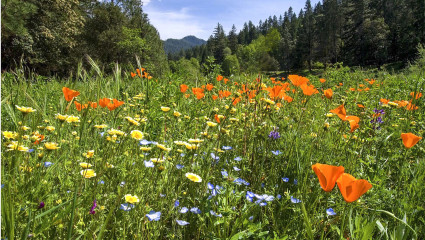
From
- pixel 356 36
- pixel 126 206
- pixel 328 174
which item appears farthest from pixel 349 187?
pixel 356 36

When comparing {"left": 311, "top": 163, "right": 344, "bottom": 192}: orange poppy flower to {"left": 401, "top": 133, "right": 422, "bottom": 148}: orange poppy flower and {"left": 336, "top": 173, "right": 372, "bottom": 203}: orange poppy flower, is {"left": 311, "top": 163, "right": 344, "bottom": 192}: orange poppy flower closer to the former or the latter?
{"left": 336, "top": 173, "right": 372, "bottom": 203}: orange poppy flower

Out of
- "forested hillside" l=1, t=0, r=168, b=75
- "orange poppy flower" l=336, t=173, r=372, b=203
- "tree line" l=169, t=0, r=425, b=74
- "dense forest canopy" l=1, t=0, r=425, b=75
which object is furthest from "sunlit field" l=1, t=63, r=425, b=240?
"tree line" l=169, t=0, r=425, b=74

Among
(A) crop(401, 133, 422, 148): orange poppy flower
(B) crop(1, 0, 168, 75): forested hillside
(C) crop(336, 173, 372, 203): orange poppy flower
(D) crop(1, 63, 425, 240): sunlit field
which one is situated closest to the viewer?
(C) crop(336, 173, 372, 203): orange poppy flower

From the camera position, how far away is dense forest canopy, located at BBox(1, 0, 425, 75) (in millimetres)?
13422

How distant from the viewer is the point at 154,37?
106 ft

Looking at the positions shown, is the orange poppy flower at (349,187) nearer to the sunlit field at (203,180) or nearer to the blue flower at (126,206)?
the sunlit field at (203,180)

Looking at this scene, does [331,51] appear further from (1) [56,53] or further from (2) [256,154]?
(2) [256,154]

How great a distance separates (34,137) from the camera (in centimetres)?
125

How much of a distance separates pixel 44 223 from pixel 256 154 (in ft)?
4.41

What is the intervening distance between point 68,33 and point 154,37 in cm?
1698

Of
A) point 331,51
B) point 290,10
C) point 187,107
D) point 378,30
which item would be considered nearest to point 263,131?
point 187,107

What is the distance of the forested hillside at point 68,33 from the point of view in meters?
9.93

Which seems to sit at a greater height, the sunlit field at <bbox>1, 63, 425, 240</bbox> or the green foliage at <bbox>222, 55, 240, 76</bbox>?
the green foliage at <bbox>222, 55, 240, 76</bbox>

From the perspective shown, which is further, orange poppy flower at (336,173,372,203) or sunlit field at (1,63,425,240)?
sunlit field at (1,63,425,240)
